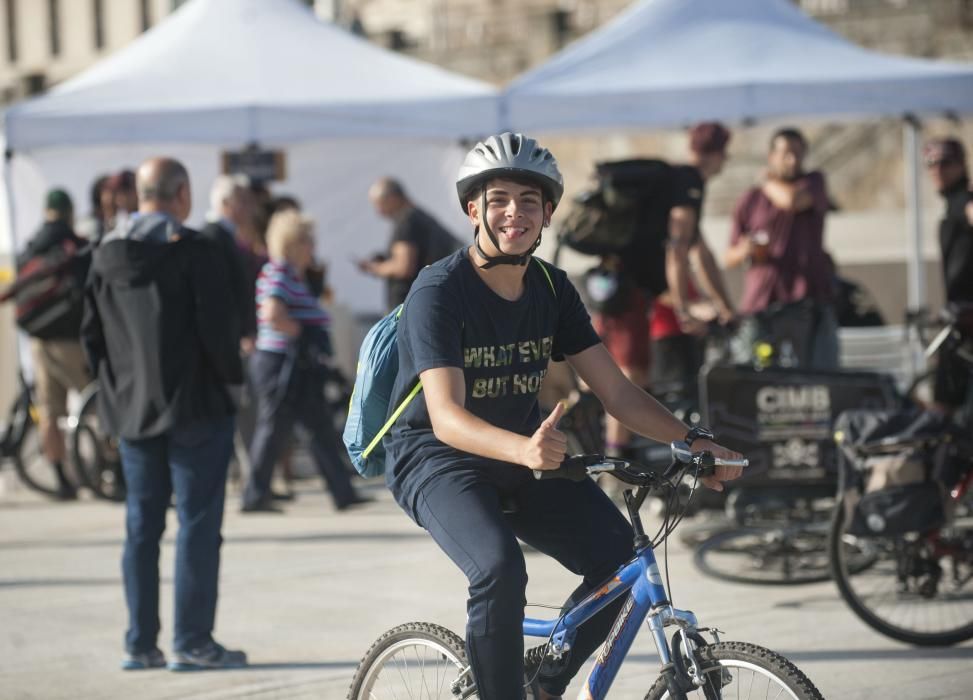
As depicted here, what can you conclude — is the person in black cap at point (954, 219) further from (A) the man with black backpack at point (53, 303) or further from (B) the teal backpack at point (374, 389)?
(A) the man with black backpack at point (53, 303)

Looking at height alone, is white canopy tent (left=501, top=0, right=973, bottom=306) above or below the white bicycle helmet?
above

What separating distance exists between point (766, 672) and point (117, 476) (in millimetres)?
7744

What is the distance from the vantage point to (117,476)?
422 inches

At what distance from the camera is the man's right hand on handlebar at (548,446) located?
137 inches

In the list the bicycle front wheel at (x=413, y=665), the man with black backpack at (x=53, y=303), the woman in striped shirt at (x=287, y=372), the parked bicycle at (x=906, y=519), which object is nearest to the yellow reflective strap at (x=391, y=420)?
the bicycle front wheel at (x=413, y=665)

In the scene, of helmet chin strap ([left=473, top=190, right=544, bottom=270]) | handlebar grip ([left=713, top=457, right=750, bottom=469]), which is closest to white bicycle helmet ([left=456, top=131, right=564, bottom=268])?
helmet chin strap ([left=473, top=190, right=544, bottom=270])

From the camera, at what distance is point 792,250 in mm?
8906

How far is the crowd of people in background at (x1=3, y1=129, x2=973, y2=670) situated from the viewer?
6109mm

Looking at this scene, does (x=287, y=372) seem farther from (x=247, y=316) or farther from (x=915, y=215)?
(x=915, y=215)

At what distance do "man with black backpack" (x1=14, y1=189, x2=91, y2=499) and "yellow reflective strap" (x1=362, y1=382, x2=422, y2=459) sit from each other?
656 cm

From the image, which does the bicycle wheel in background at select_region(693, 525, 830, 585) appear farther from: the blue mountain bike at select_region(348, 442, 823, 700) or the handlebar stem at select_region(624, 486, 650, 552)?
the handlebar stem at select_region(624, 486, 650, 552)

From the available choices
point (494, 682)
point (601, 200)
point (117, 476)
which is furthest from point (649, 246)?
point (494, 682)

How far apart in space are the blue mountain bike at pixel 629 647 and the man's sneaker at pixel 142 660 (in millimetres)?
1944

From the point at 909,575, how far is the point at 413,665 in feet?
9.15
